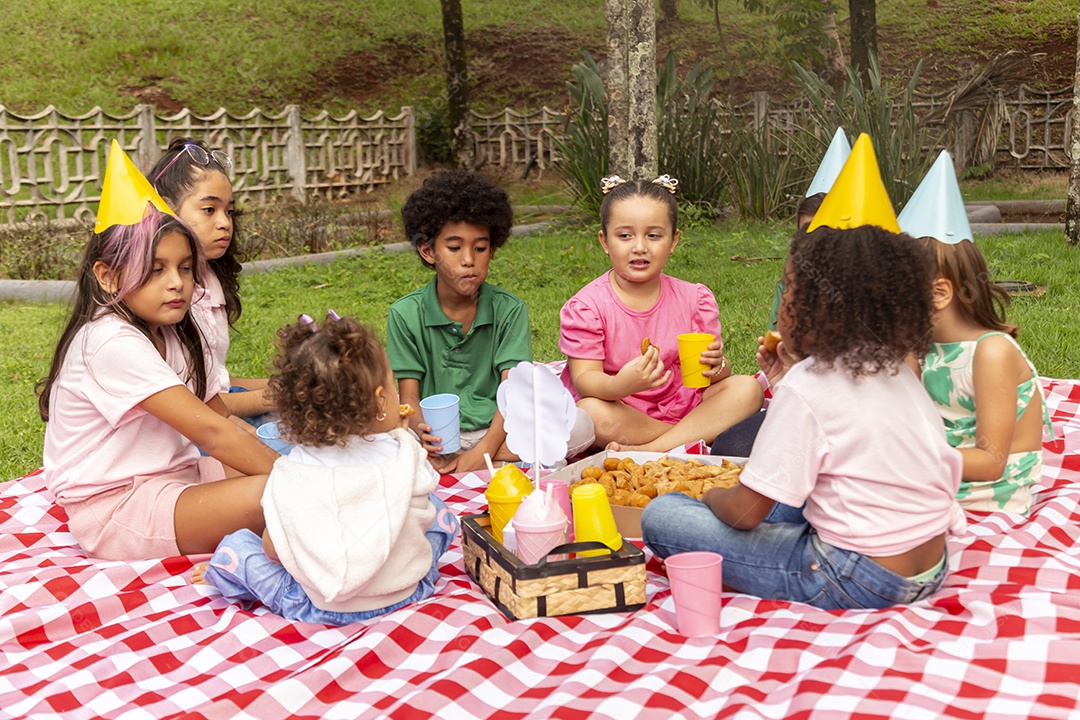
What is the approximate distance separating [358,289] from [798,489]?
19.1ft

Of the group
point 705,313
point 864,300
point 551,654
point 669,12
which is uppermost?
point 669,12

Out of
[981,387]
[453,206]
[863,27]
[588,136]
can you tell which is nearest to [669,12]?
[863,27]

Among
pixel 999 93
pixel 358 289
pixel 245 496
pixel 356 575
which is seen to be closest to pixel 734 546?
pixel 356 575

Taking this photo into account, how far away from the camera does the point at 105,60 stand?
17.6 m

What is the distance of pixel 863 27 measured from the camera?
1658cm

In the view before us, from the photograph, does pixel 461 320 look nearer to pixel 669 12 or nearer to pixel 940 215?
pixel 940 215

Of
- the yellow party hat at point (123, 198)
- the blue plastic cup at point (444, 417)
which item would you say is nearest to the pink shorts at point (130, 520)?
the yellow party hat at point (123, 198)

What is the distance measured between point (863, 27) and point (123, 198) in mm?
15864

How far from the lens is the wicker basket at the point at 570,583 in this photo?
2398mm

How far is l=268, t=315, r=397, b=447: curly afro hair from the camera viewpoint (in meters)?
2.38

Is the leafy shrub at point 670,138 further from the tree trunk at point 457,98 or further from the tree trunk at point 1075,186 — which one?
the tree trunk at point 457,98

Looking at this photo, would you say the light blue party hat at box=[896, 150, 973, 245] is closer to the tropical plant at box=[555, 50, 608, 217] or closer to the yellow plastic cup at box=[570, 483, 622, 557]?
the yellow plastic cup at box=[570, 483, 622, 557]

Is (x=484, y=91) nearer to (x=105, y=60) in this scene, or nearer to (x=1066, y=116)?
(x=105, y=60)

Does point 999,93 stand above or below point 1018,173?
above
